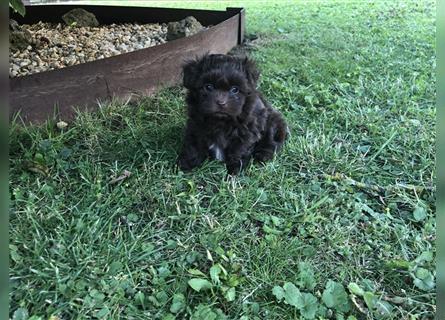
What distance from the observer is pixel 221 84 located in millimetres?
3273

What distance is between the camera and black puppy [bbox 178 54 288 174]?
10.8ft

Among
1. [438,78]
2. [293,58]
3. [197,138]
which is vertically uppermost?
[438,78]

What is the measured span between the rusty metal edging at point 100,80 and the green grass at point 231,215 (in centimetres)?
21

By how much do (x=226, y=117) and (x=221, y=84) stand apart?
26 cm

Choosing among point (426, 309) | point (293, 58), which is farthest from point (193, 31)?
point (426, 309)

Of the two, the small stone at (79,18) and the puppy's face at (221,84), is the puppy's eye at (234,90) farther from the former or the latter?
the small stone at (79,18)

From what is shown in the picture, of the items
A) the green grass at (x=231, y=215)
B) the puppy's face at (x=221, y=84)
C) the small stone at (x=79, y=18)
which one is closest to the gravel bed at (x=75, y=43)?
the small stone at (x=79, y=18)

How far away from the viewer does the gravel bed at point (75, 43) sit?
217 inches

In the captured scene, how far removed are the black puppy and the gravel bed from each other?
8.02 ft

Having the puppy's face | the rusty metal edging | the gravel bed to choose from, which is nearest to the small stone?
the gravel bed

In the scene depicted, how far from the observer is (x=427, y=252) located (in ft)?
8.57

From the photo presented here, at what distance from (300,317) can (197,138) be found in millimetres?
1668

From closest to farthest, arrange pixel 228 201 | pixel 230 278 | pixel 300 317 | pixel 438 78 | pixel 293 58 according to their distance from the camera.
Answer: pixel 438 78
pixel 300 317
pixel 230 278
pixel 228 201
pixel 293 58

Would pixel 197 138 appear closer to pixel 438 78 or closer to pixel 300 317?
pixel 300 317
